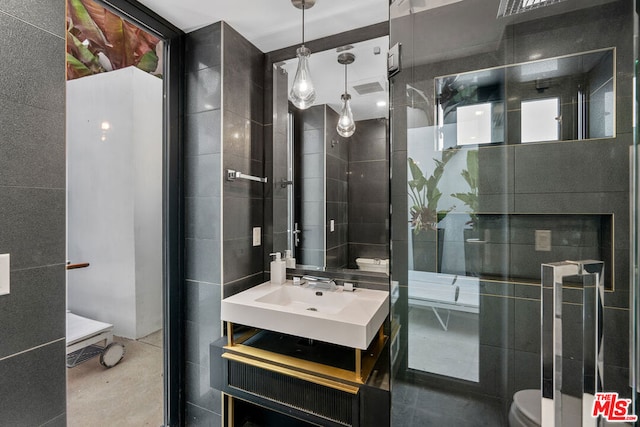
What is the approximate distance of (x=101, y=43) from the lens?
1.36m

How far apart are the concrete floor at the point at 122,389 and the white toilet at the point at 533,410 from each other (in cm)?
171

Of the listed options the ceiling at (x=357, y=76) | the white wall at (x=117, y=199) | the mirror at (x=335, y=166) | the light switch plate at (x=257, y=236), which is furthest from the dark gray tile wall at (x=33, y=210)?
the ceiling at (x=357, y=76)

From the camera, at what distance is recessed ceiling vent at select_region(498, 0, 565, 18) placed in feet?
2.95

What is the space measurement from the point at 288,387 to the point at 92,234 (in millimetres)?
1159

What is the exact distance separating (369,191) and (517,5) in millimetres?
991

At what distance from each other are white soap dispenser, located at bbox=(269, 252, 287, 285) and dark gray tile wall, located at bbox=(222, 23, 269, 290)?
14 cm

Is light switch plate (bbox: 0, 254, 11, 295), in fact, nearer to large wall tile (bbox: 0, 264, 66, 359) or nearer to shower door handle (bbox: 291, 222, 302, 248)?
large wall tile (bbox: 0, 264, 66, 359)

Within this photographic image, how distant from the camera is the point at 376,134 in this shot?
64.4 inches

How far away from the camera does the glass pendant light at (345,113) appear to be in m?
1.68

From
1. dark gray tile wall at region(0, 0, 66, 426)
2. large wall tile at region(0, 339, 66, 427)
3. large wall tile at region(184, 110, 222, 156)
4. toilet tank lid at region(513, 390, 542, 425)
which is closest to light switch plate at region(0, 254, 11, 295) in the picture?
dark gray tile wall at region(0, 0, 66, 426)

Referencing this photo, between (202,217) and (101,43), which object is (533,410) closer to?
(202,217)

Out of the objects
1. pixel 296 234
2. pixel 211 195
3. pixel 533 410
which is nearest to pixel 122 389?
pixel 211 195

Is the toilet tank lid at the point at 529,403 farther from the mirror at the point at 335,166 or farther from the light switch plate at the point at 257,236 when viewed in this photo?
the light switch plate at the point at 257,236

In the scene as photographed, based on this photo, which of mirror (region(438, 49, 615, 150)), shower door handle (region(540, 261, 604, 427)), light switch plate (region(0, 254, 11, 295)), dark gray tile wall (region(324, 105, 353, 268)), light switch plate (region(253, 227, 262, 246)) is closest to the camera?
shower door handle (region(540, 261, 604, 427))
